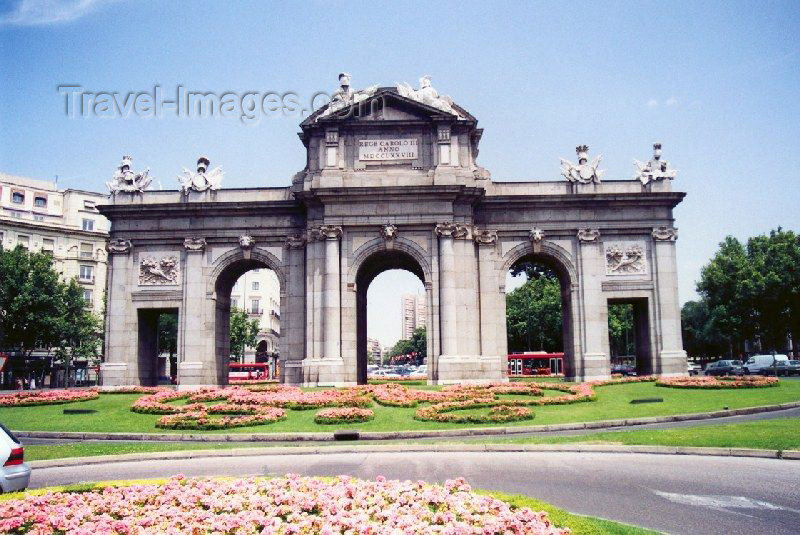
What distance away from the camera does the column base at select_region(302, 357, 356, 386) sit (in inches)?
1496

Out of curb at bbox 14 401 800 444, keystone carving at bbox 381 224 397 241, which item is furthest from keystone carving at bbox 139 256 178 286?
curb at bbox 14 401 800 444

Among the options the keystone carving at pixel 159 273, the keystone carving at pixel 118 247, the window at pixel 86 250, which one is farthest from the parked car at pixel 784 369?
the window at pixel 86 250

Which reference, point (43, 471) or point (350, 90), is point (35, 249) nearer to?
point (350, 90)

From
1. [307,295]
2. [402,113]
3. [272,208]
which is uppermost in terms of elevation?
[402,113]

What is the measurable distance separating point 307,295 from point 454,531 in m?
32.5

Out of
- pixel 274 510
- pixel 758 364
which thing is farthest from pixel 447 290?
pixel 758 364

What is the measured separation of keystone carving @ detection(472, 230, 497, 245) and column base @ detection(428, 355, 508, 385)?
7223mm

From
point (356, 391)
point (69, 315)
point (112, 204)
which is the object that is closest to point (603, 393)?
point (356, 391)

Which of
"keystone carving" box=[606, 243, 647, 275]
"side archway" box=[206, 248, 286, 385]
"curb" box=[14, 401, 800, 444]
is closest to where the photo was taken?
"curb" box=[14, 401, 800, 444]

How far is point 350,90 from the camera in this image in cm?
4175

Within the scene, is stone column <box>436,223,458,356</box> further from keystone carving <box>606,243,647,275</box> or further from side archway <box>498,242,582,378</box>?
keystone carving <box>606,243,647,275</box>

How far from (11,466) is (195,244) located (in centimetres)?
3213

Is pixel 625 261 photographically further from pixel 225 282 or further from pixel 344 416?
pixel 225 282

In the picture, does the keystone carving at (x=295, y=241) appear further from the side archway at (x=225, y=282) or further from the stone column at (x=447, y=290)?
the stone column at (x=447, y=290)
